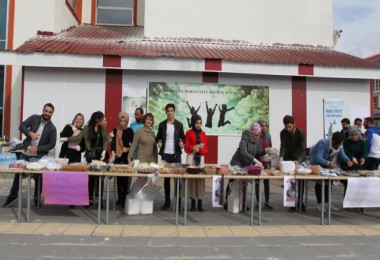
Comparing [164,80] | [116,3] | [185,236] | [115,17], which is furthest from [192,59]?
[116,3]

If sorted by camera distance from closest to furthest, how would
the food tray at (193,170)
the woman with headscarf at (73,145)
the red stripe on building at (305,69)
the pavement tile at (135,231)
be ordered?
the pavement tile at (135,231), the food tray at (193,170), the woman with headscarf at (73,145), the red stripe on building at (305,69)

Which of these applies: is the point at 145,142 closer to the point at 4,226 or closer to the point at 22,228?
the point at 22,228

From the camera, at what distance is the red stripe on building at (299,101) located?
38.0 feet

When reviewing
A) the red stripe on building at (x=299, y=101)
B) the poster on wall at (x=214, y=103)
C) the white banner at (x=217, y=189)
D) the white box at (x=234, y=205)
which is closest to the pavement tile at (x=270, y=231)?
the white banner at (x=217, y=189)

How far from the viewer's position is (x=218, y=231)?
5.68 metres

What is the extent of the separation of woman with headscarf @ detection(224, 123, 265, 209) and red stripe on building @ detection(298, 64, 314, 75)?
16.0ft

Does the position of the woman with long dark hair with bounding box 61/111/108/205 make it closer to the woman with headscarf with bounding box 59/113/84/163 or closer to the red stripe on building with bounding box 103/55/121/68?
the woman with headscarf with bounding box 59/113/84/163

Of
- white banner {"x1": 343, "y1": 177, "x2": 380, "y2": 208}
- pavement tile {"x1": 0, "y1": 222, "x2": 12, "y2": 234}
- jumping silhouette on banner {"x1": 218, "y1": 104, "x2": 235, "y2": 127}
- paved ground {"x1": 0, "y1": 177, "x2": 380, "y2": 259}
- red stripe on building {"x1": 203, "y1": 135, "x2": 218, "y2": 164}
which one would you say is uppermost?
jumping silhouette on banner {"x1": 218, "y1": 104, "x2": 235, "y2": 127}

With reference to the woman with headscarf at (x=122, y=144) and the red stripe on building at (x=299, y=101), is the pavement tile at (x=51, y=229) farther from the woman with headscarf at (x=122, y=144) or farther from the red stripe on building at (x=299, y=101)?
the red stripe on building at (x=299, y=101)

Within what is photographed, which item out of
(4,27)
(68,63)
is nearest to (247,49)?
(68,63)

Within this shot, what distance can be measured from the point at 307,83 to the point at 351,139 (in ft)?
15.8

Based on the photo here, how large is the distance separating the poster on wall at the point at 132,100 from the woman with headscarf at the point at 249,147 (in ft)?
15.8

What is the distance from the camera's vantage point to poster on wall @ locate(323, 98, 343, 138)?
11711 millimetres

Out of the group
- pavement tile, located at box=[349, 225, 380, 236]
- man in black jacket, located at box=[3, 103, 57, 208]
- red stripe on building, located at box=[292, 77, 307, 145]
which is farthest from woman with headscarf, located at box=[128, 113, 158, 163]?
red stripe on building, located at box=[292, 77, 307, 145]
